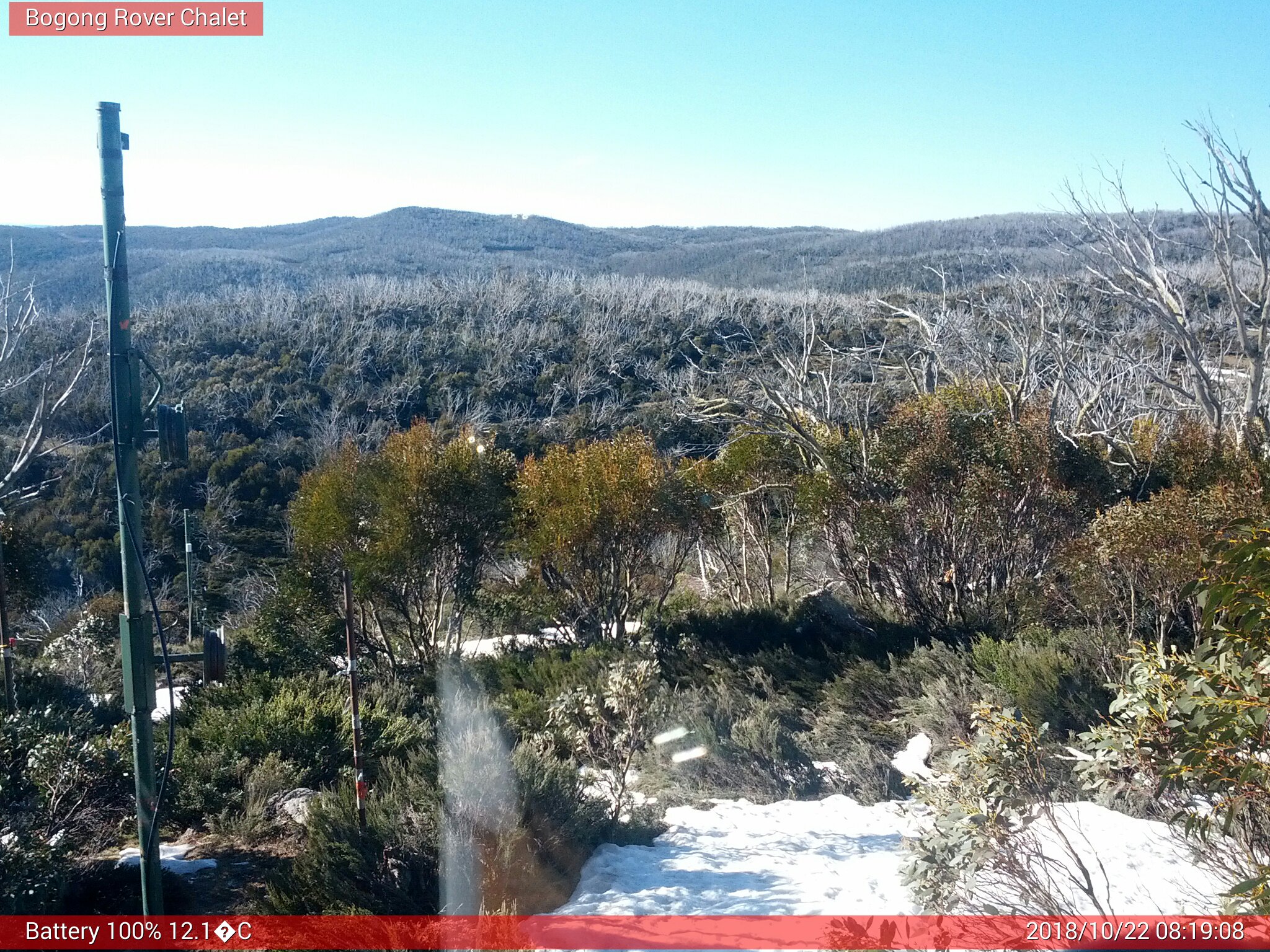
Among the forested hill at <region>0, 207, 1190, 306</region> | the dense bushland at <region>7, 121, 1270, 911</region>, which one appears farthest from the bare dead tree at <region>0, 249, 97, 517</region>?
the forested hill at <region>0, 207, 1190, 306</region>

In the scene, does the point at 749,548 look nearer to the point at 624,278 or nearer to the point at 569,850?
the point at 569,850

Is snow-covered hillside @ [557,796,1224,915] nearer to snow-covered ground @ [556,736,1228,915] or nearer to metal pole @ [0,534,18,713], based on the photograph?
snow-covered ground @ [556,736,1228,915]

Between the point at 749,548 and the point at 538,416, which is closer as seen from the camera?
the point at 749,548

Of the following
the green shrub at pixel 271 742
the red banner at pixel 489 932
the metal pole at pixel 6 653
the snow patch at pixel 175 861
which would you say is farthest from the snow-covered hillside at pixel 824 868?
the metal pole at pixel 6 653

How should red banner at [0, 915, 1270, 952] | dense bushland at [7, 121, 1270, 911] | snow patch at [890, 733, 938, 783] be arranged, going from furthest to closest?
snow patch at [890, 733, 938, 783]
dense bushland at [7, 121, 1270, 911]
red banner at [0, 915, 1270, 952]

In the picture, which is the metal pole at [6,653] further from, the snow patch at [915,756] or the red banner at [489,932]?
the snow patch at [915,756]

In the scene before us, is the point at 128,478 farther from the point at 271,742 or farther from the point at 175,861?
the point at 271,742

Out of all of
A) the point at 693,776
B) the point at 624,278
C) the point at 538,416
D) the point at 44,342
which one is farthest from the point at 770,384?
the point at 624,278
